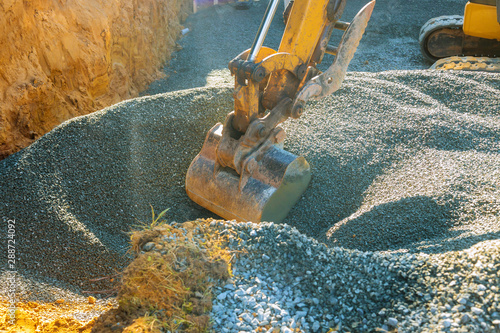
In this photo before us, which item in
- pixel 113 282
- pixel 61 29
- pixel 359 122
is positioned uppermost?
pixel 61 29

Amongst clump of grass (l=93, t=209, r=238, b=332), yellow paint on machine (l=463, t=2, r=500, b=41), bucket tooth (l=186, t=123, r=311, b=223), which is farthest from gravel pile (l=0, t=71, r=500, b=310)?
yellow paint on machine (l=463, t=2, r=500, b=41)

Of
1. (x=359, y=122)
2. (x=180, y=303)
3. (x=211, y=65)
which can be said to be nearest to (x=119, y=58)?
(x=211, y=65)

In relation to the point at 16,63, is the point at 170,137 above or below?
below

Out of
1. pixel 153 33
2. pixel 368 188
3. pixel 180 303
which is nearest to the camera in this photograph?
pixel 180 303

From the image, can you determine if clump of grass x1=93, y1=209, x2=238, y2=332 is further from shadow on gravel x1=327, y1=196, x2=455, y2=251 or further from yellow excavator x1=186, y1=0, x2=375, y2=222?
shadow on gravel x1=327, y1=196, x2=455, y2=251

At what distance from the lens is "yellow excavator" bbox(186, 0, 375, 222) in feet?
10.8

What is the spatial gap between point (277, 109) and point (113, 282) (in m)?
1.94

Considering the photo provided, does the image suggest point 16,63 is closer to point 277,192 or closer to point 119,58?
point 119,58

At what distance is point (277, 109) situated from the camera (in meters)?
3.41

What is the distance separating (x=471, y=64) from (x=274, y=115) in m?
4.55

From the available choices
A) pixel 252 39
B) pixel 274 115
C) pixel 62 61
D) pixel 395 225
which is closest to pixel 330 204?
pixel 395 225

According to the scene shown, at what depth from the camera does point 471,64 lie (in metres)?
6.32

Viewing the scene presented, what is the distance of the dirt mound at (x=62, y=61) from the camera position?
4.36m

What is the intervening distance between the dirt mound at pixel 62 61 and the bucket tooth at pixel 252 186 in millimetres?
2216
